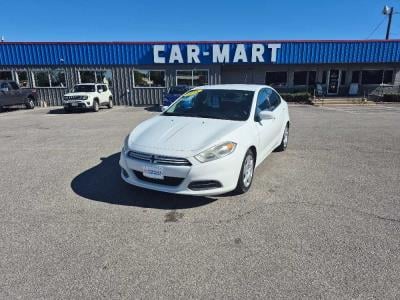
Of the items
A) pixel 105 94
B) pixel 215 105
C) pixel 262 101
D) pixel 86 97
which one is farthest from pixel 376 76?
pixel 215 105

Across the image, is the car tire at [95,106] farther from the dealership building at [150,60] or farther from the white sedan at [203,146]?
the white sedan at [203,146]

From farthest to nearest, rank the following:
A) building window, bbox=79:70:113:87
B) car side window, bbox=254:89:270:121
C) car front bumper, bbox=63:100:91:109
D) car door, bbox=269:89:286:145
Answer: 1. building window, bbox=79:70:113:87
2. car front bumper, bbox=63:100:91:109
3. car door, bbox=269:89:286:145
4. car side window, bbox=254:89:270:121

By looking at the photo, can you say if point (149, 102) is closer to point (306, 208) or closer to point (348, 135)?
point (348, 135)

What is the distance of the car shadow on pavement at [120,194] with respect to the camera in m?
3.99

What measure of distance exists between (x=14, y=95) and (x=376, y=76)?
26.1 m

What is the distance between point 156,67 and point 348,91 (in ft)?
50.8

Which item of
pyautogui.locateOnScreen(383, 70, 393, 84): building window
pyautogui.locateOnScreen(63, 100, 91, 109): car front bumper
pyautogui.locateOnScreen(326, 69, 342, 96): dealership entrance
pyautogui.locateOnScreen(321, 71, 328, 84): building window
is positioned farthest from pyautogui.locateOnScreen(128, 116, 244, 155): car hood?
pyautogui.locateOnScreen(383, 70, 393, 84): building window

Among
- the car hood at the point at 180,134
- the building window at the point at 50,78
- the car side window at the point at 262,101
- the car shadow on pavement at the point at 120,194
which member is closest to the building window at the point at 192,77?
the building window at the point at 50,78

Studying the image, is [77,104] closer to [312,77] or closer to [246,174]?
[246,174]

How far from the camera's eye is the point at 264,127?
4906 mm

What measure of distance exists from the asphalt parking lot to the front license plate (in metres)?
0.46

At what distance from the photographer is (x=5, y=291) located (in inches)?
96.0

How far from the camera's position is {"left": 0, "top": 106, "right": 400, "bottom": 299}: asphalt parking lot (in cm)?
250

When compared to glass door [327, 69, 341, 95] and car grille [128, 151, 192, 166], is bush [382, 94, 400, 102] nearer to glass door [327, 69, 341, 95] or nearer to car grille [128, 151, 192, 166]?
glass door [327, 69, 341, 95]
